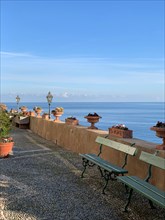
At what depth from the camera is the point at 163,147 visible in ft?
17.1

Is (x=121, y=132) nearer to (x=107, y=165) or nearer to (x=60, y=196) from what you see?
(x=107, y=165)

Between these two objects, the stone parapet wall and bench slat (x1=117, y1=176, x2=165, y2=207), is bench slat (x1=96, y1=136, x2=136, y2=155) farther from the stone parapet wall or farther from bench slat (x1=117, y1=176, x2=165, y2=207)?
bench slat (x1=117, y1=176, x2=165, y2=207)

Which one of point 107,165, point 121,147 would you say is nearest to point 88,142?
point 121,147

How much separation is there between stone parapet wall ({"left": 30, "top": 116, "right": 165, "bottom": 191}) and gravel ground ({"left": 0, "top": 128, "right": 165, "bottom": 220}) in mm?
434

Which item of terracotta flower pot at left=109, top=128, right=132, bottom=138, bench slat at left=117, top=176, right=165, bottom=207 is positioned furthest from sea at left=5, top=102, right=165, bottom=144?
bench slat at left=117, top=176, right=165, bottom=207

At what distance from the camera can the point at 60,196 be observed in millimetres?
5090

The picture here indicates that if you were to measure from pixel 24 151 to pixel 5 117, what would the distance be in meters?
1.49

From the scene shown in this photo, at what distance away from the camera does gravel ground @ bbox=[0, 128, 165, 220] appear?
14.1ft

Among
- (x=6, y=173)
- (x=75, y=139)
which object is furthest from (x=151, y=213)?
(x=75, y=139)

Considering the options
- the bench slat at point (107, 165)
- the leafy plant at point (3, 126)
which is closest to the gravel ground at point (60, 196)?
the bench slat at point (107, 165)

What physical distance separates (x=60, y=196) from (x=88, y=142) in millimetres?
3586

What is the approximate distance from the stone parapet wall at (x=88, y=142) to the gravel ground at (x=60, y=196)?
43 cm

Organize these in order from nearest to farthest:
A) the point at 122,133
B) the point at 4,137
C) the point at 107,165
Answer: the point at 107,165
the point at 122,133
the point at 4,137

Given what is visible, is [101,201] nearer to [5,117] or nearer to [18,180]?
[18,180]
